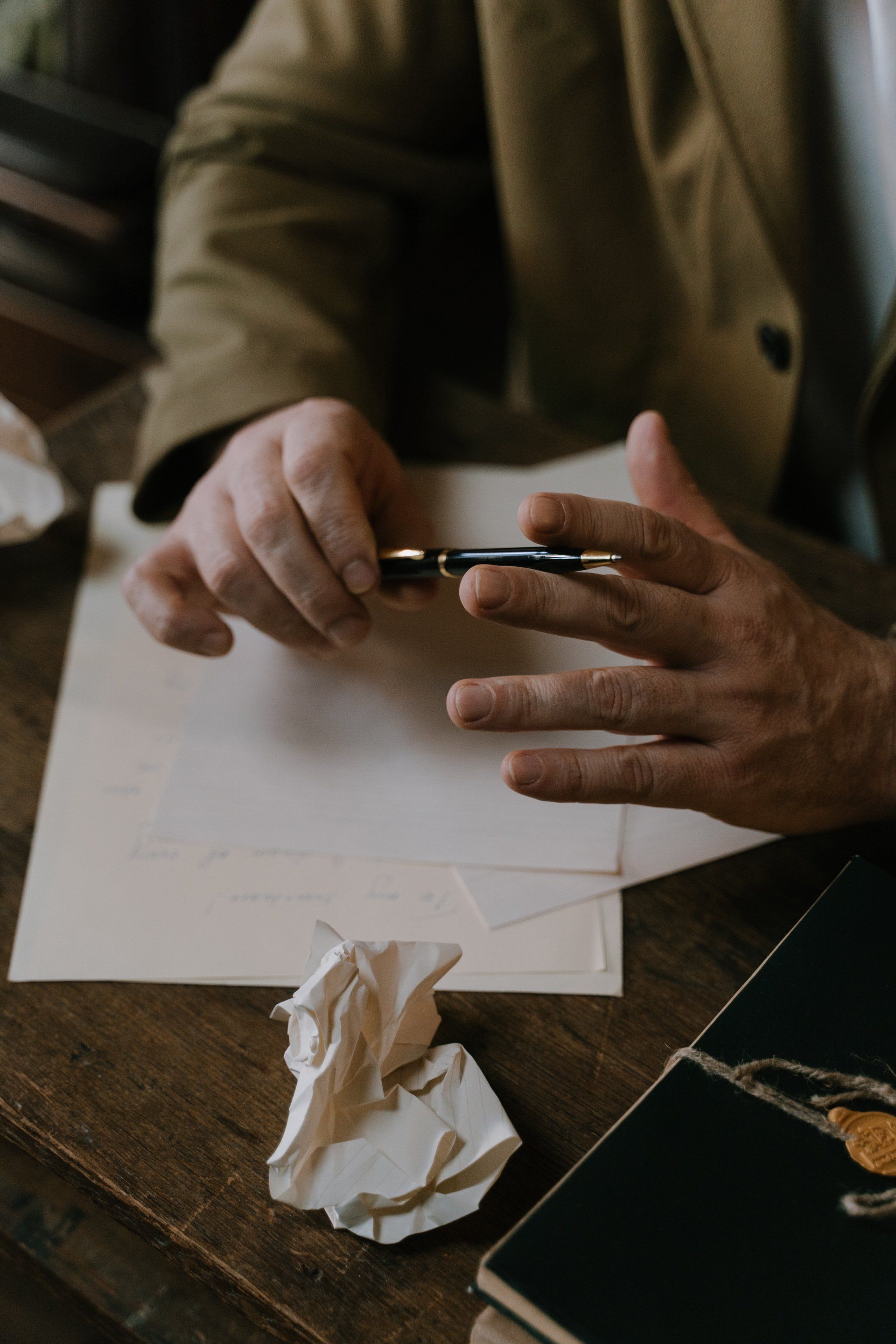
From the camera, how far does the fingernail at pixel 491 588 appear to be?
517 mm

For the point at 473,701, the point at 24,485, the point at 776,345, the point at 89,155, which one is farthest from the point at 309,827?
the point at 89,155

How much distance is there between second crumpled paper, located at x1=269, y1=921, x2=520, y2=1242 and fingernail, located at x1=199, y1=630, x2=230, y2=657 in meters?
0.25

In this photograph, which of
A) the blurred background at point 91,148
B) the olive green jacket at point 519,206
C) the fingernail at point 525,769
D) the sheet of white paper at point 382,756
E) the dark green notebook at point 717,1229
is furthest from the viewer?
the blurred background at point 91,148

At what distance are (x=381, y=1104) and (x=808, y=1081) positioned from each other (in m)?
0.21

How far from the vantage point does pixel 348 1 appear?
2.98 feet

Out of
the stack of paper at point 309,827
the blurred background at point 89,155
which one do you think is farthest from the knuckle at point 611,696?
the blurred background at point 89,155

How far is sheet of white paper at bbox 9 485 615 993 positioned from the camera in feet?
1.85

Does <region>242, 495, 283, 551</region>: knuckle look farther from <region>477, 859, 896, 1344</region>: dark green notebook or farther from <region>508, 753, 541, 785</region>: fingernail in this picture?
<region>477, 859, 896, 1344</region>: dark green notebook

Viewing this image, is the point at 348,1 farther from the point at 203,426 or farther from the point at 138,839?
the point at 138,839

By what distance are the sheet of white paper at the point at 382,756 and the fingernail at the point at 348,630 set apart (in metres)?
0.04

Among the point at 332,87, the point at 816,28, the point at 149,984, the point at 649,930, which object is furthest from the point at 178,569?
the point at 816,28

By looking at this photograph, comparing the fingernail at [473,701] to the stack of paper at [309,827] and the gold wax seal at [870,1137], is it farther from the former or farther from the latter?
the gold wax seal at [870,1137]

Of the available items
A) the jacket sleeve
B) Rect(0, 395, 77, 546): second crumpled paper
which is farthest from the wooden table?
the jacket sleeve

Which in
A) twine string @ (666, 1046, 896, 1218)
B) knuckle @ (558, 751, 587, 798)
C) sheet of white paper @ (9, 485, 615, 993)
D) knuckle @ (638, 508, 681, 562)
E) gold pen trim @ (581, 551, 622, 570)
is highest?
knuckle @ (638, 508, 681, 562)
